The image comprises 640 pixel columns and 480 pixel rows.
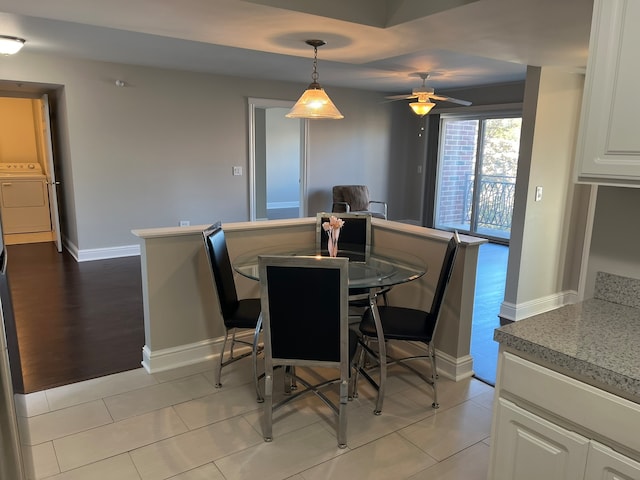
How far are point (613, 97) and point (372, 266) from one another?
62.2 inches

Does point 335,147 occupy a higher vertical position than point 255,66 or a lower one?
lower

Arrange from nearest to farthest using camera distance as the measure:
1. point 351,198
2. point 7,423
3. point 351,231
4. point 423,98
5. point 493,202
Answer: point 7,423, point 351,231, point 423,98, point 351,198, point 493,202

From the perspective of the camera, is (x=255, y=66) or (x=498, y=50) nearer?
(x=498, y=50)

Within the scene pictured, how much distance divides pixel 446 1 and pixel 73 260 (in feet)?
17.2

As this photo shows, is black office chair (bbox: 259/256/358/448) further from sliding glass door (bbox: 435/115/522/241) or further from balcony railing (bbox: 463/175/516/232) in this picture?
balcony railing (bbox: 463/175/516/232)

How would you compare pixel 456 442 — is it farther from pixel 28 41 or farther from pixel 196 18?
pixel 28 41

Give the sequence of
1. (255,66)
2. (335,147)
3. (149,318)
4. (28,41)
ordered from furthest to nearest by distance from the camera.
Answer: (335,147) → (255,66) → (28,41) → (149,318)

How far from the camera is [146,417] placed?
2.48 m

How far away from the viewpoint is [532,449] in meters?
1.45

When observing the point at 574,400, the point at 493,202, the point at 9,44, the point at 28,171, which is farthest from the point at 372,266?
the point at 28,171

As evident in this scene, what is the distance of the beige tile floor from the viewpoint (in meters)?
2.09

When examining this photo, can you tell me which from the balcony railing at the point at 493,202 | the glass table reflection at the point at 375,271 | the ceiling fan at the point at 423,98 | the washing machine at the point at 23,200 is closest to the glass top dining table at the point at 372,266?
the glass table reflection at the point at 375,271

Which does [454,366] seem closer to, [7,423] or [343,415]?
[343,415]

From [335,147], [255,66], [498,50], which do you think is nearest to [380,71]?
[255,66]
